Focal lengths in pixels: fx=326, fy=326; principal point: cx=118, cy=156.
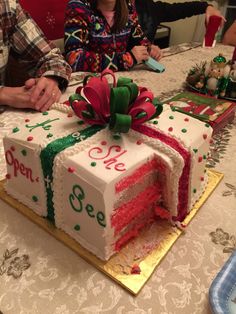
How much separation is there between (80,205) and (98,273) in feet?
0.40

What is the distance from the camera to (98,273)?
573 mm

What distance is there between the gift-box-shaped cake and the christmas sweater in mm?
724

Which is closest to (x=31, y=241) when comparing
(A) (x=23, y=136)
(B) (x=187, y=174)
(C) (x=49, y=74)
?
(A) (x=23, y=136)

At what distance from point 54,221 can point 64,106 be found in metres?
0.25

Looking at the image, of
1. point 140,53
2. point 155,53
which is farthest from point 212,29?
point 140,53

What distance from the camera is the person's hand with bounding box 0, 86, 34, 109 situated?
3.35 feet

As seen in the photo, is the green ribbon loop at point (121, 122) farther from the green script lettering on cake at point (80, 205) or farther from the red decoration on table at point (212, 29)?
the red decoration on table at point (212, 29)

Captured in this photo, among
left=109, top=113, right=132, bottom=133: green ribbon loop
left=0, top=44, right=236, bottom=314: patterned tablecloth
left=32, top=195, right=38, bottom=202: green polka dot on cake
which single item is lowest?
left=0, top=44, right=236, bottom=314: patterned tablecloth

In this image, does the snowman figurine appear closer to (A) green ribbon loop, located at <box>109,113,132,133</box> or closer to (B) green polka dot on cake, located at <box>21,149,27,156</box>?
(A) green ribbon loop, located at <box>109,113,132,133</box>

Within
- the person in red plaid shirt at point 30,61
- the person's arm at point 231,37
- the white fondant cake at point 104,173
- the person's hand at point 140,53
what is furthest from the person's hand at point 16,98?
the person's arm at point 231,37

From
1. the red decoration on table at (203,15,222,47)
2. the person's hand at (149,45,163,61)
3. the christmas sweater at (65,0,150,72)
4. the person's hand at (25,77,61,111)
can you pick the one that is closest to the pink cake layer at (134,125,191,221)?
the person's hand at (25,77,61,111)

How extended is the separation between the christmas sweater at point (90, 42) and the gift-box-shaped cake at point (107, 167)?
72 centimetres

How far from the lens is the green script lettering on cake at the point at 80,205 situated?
1.82 feet

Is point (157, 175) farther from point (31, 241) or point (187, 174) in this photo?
point (31, 241)
